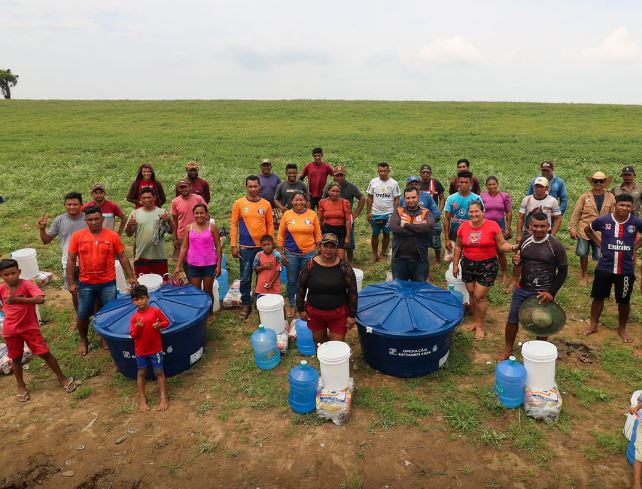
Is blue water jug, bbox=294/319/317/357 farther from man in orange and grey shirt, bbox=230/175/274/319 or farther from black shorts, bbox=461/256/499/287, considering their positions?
black shorts, bbox=461/256/499/287

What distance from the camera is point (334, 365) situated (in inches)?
207

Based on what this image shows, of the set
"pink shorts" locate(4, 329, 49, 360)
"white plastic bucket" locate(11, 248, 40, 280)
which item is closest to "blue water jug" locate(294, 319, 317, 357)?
"pink shorts" locate(4, 329, 49, 360)

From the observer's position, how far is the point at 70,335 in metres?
7.30

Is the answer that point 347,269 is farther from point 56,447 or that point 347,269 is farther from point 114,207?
point 114,207

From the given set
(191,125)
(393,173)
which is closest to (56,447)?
(393,173)

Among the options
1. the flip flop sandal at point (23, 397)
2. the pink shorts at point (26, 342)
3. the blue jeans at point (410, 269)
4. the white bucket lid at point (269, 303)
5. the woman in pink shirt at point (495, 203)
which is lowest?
the flip flop sandal at point (23, 397)

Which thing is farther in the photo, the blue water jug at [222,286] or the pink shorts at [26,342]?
the blue water jug at [222,286]

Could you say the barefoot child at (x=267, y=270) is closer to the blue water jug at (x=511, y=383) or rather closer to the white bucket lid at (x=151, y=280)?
the white bucket lid at (x=151, y=280)

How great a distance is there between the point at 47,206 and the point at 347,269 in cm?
1310

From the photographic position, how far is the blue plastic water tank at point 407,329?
564 centimetres

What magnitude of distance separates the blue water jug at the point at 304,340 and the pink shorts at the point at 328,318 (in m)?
0.79

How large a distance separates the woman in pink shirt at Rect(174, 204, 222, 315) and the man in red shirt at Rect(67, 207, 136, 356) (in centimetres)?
86

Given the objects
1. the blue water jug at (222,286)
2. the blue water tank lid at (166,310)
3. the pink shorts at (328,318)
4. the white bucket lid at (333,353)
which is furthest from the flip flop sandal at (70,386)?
the white bucket lid at (333,353)

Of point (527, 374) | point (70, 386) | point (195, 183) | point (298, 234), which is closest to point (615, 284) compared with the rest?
point (527, 374)
